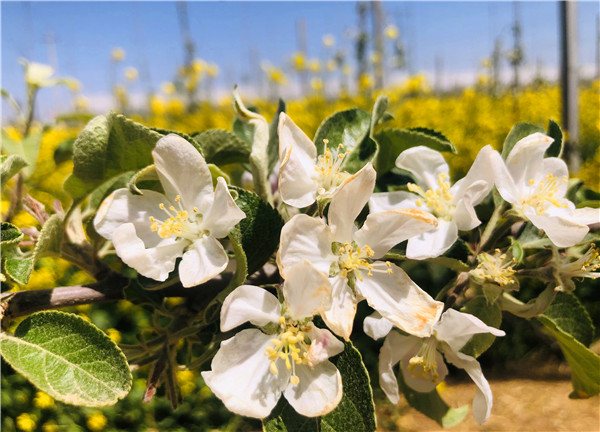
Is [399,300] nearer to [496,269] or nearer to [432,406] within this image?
[496,269]

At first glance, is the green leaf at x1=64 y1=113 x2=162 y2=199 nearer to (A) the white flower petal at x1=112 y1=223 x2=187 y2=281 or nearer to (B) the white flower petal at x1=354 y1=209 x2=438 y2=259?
(A) the white flower petal at x1=112 y1=223 x2=187 y2=281

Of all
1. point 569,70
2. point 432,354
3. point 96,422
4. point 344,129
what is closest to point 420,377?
point 432,354

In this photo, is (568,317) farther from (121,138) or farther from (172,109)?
(172,109)

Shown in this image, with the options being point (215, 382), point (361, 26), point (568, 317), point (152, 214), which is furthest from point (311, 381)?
point (361, 26)

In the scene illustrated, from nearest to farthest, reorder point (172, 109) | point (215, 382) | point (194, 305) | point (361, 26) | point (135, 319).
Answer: point (215, 382), point (194, 305), point (135, 319), point (172, 109), point (361, 26)

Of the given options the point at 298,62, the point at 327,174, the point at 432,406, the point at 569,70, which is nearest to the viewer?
the point at 327,174

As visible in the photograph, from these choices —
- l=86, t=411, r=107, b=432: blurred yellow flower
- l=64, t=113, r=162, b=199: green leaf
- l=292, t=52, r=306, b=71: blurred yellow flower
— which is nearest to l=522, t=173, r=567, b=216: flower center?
l=64, t=113, r=162, b=199: green leaf

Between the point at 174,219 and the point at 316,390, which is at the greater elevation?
the point at 174,219
